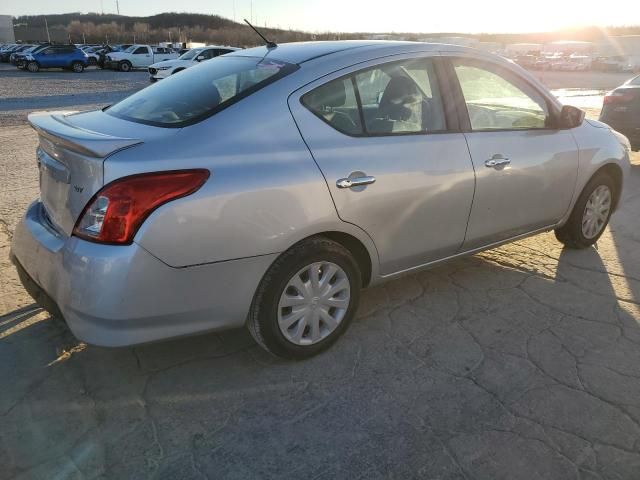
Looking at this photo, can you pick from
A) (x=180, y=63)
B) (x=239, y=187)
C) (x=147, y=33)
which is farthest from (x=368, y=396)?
(x=147, y=33)

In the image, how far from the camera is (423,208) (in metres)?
3.20

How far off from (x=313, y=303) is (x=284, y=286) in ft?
0.85

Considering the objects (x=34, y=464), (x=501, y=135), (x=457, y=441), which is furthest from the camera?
(x=501, y=135)

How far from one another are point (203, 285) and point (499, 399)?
5.14 ft

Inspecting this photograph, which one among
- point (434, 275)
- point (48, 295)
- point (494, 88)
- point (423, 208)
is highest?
point (494, 88)

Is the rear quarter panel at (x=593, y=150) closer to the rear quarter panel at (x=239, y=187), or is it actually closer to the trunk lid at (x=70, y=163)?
the rear quarter panel at (x=239, y=187)

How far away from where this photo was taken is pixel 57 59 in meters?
32.8

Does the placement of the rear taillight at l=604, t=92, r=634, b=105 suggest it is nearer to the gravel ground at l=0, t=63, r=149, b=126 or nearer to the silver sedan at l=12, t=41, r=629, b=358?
the silver sedan at l=12, t=41, r=629, b=358

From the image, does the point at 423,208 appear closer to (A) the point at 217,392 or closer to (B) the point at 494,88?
(B) the point at 494,88

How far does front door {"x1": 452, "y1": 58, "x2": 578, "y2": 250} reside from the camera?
11.5ft

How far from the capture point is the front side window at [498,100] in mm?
3502

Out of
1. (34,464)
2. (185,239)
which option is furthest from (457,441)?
(34,464)

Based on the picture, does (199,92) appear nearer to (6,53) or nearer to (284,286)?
(284,286)

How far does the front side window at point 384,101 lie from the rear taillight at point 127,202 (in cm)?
89
